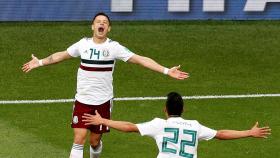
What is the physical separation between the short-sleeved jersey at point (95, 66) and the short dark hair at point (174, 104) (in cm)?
367

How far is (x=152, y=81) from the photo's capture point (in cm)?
2647

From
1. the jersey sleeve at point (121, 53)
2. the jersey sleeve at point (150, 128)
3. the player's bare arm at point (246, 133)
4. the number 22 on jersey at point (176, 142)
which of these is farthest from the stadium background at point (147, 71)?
the number 22 on jersey at point (176, 142)

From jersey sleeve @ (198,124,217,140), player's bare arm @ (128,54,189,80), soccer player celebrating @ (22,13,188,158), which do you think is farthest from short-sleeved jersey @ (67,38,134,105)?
jersey sleeve @ (198,124,217,140)

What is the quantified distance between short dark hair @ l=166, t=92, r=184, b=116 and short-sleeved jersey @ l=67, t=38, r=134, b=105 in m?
3.67

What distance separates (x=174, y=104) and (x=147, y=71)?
45.0 feet

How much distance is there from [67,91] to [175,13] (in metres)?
7.88

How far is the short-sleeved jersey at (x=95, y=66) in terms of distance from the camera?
56.8ft

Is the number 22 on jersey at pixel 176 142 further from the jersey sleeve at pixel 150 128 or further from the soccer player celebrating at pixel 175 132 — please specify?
the jersey sleeve at pixel 150 128

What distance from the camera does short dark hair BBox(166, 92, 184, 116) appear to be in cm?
1375

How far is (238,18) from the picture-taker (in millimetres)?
Answer: 32438

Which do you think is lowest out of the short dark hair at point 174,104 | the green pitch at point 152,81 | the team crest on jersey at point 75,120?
the green pitch at point 152,81

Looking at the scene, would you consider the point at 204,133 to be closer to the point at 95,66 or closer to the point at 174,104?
the point at 174,104

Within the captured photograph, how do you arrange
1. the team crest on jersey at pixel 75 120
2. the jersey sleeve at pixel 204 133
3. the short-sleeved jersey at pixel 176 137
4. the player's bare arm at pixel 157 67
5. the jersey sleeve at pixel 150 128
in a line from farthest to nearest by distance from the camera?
the team crest on jersey at pixel 75 120, the player's bare arm at pixel 157 67, the jersey sleeve at pixel 204 133, the jersey sleeve at pixel 150 128, the short-sleeved jersey at pixel 176 137

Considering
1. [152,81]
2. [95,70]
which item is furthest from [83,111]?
[152,81]
